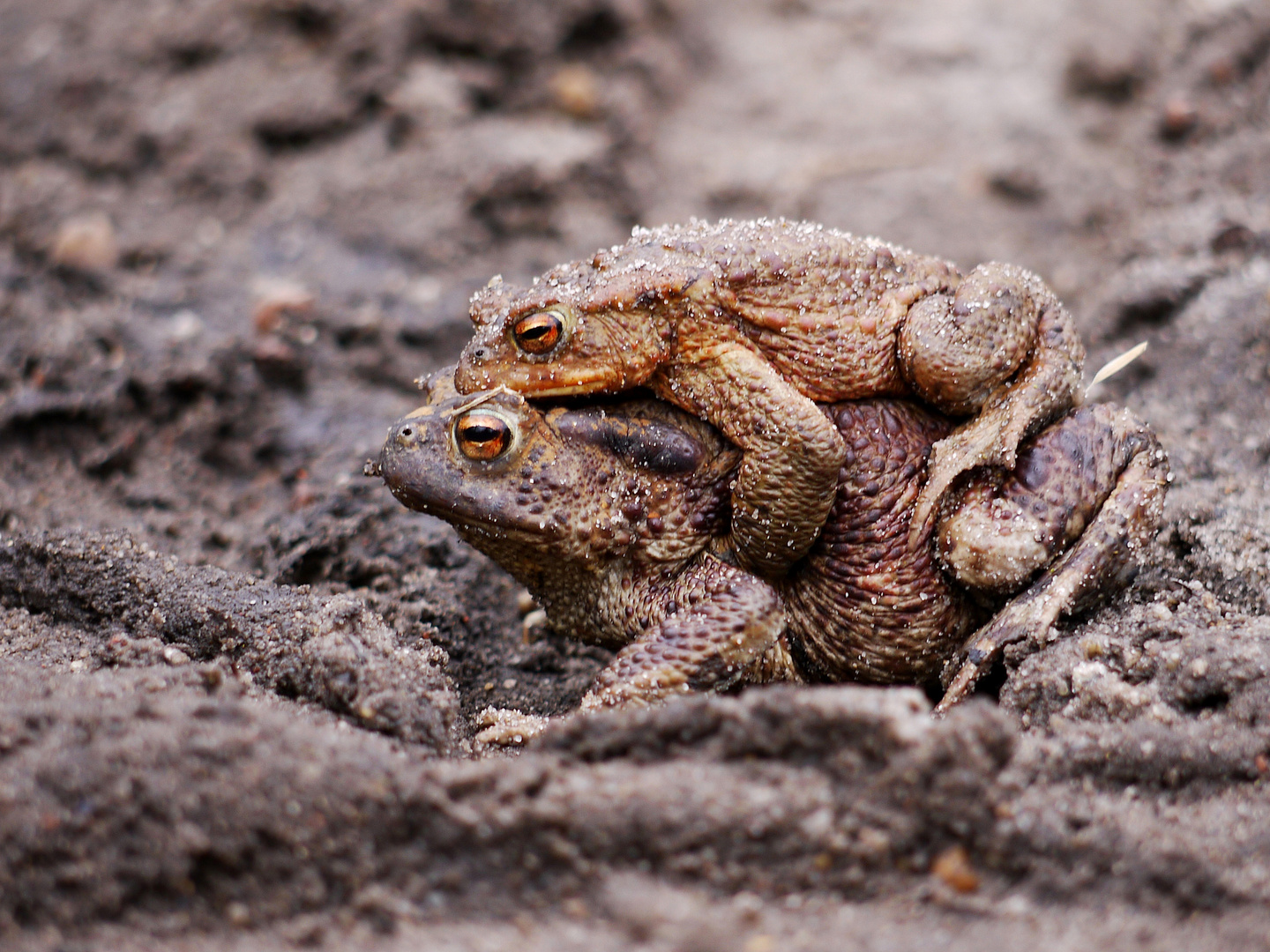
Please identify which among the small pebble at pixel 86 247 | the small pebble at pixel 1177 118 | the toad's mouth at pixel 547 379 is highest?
the small pebble at pixel 1177 118

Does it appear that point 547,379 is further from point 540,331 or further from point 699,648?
point 699,648

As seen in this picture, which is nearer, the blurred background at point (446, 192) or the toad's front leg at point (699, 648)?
the toad's front leg at point (699, 648)

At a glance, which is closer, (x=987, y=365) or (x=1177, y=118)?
(x=987, y=365)

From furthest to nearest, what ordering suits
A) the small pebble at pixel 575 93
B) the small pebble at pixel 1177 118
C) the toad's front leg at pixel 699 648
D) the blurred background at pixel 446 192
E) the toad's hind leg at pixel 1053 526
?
the small pebble at pixel 575 93
the small pebble at pixel 1177 118
the blurred background at pixel 446 192
the toad's hind leg at pixel 1053 526
the toad's front leg at pixel 699 648

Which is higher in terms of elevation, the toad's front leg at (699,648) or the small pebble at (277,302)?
the toad's front leg at (699,648)

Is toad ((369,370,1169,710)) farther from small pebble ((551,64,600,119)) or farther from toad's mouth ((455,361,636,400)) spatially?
small pebble ((551,64,600,119))

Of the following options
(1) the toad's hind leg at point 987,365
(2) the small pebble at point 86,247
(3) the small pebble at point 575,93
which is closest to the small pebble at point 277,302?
(2) the small pebble at point 86,247

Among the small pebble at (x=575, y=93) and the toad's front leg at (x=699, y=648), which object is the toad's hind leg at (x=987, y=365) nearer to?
the toad's front leg at (x=699, y=648)

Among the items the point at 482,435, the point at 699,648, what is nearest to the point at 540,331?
the point at 482,435

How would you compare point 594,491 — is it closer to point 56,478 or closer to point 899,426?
point 899,426
